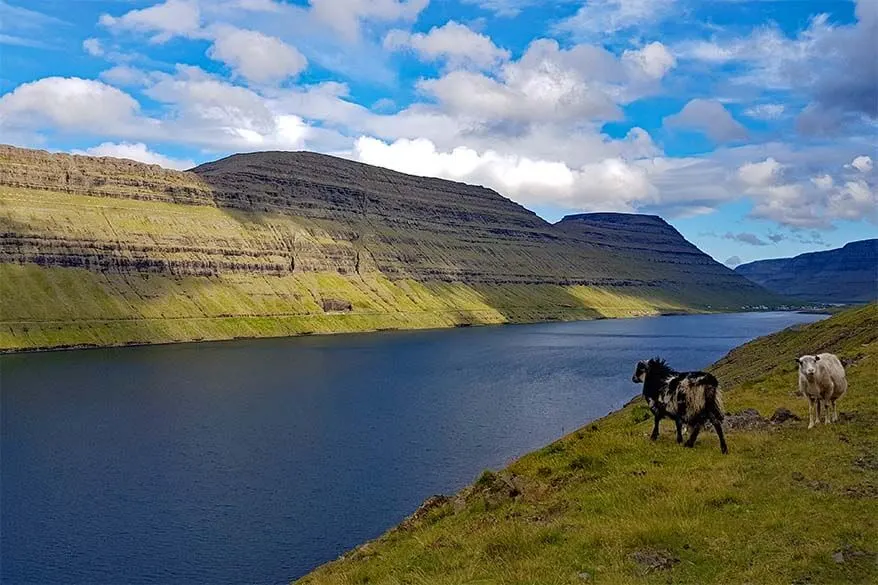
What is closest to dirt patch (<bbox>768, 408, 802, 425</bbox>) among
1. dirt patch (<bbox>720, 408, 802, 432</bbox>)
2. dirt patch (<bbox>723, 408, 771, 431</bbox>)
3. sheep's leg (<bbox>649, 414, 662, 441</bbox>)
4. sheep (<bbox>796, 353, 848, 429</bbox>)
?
dirt patch (<bbox>720, 408, 802, 432</bbox>)

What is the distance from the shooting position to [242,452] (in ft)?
251

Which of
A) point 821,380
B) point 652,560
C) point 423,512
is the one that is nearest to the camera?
point 652,560

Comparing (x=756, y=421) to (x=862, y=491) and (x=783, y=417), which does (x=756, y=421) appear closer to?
(x=783, y=417)

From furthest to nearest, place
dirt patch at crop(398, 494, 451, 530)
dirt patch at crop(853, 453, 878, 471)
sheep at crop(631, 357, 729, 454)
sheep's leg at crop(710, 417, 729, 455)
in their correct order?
dirt patch at crop(398, 494, 451, 530), sheep at crop(631, 357, 729, 454), sheep's leg at crop(710, 417, 729, 455), dirt patch at crop(853, 453, 878, 471)

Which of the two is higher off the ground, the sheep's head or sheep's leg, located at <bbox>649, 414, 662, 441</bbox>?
the sheep's head

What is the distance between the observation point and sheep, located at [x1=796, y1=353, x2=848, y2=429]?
28.0m

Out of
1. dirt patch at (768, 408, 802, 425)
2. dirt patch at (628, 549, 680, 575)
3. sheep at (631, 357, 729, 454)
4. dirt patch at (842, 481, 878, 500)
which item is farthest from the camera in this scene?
dirt patch at (768, 408, 802, 425)

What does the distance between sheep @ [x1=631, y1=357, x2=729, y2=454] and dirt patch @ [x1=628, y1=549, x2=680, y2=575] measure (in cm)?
1010

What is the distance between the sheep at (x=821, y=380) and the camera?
28.0m

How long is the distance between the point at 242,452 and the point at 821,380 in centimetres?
6295

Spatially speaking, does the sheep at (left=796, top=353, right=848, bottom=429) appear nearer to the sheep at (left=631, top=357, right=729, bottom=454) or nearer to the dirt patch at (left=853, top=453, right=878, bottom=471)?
the sheep at (left=631, top=357, right=729, bottom=454)

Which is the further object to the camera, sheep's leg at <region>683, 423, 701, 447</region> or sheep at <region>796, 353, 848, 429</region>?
sheep at <region>796, 353, 848, 429</region>

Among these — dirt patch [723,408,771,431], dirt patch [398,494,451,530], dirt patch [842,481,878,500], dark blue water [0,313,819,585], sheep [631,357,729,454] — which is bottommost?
dark blue water [0,313,819,585]

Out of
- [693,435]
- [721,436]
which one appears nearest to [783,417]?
[693,435]
